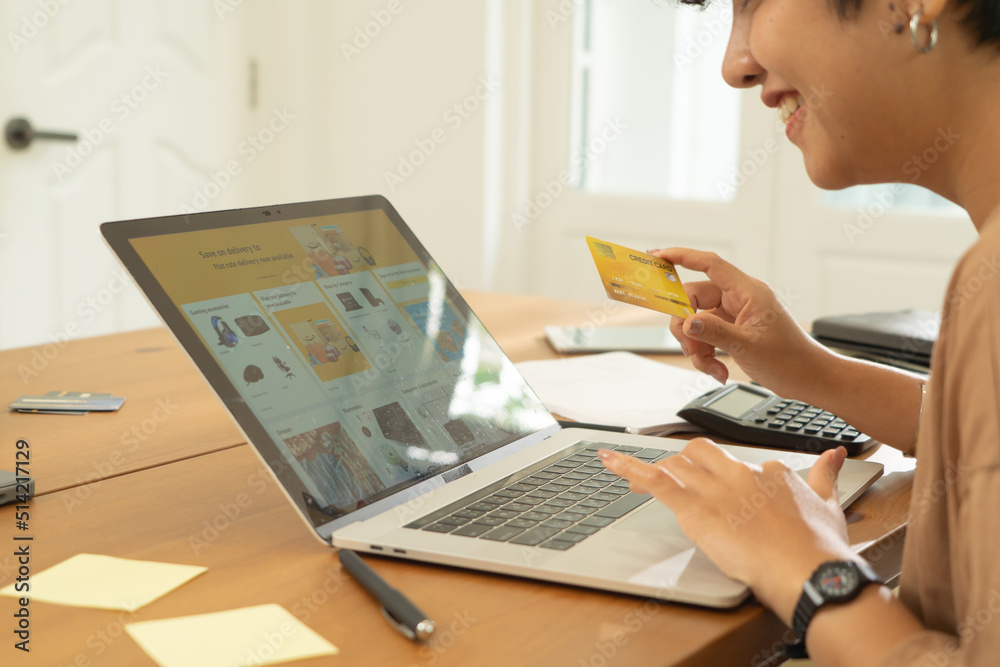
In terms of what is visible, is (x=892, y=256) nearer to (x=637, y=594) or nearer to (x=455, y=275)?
(x=455, y=275)

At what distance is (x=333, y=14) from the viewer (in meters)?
3.53

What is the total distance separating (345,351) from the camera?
0.81 metres

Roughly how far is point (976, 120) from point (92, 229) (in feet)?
8.98

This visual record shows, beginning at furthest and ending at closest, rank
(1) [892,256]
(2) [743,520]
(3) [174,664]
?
(1) [892,256] < (2) [743,520] < (3) [174,664]

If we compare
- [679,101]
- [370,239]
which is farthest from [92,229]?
[370,239]

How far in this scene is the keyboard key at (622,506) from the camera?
28.5 inches

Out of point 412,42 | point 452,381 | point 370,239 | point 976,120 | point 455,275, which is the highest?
point 412,42

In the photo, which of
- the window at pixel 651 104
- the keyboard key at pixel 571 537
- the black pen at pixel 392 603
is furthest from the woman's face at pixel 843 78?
the window at pixel 651 104

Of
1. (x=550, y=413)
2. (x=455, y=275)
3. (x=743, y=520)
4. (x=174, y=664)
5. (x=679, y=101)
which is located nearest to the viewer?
(x=174, y=664)

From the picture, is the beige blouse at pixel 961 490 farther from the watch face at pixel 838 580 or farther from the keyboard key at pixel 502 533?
the keyboard key at pixel 502 533

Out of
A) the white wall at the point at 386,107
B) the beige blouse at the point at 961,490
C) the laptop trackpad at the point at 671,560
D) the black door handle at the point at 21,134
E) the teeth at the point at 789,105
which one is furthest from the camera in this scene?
the white wall at the point at 386,107

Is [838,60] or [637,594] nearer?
[637,594]

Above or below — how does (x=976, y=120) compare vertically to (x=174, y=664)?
above

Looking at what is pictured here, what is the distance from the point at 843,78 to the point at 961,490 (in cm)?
33
